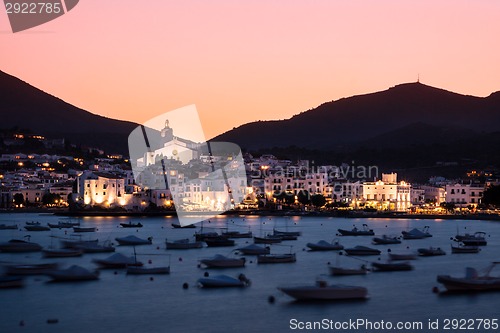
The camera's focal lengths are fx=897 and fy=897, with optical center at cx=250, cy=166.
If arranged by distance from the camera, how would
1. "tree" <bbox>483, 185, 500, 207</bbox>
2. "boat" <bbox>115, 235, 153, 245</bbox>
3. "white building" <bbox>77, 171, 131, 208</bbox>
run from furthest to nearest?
"white building" <bbox>77, 171, 131, 208</bbox> → "tree" <bbox>483, 185, 500, 207</bbox> → "boat" <bbox>115, 235, 153, 245</bbox>

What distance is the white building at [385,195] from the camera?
187 feet

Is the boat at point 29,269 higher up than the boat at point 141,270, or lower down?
higher up

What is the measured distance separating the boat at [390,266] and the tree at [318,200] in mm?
34125

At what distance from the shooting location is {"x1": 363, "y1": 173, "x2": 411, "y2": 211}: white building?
57.1 m

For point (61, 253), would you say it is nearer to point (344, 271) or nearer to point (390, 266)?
point (344, 271)

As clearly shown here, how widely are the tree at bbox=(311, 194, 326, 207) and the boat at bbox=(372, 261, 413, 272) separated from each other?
34.1 m

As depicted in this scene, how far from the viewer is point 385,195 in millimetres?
57375

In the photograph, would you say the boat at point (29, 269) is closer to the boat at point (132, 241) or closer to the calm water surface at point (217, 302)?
the calm water surface at point (217, 302)

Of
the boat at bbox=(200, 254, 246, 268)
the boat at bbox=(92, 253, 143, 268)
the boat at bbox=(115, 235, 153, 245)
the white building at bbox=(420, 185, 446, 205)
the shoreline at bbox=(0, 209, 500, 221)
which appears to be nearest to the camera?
the boat at bbox=(92, 253, 143, 268)

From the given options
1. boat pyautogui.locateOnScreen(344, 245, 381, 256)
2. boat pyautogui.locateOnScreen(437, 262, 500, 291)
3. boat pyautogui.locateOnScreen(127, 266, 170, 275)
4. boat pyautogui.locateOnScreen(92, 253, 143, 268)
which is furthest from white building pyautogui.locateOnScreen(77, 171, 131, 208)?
boat pyautogui.locateOnScreen(437, 262, 500, 291)

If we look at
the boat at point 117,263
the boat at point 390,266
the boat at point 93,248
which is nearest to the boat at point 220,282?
the boat at point 117,263

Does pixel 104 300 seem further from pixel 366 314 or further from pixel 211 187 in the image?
pixel 211 187

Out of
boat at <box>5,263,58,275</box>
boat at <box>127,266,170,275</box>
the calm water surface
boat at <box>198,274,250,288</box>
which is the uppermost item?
boat at <box>5,263,58,275</box>

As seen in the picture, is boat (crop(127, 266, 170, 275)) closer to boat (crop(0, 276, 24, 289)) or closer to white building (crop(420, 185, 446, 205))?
boat (crop(0, 276, 24, 289))
